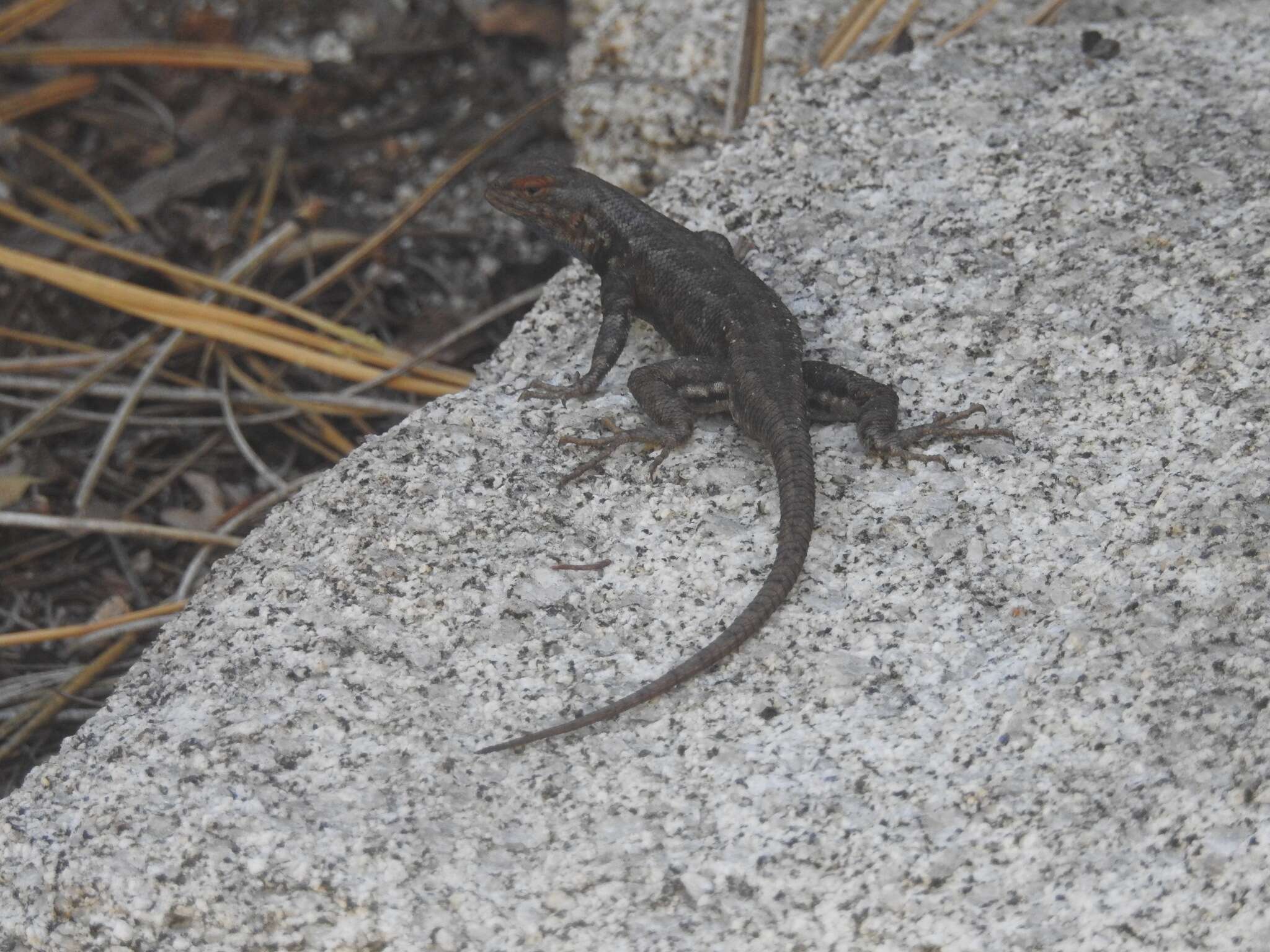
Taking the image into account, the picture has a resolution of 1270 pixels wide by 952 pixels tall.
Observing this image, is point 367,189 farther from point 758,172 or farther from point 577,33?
point 758,172

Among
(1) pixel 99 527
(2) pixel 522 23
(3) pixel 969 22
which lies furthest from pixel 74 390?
(3) pixel 969 22

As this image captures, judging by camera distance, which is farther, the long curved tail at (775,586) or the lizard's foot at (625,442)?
the lizard's foot at (625,442)

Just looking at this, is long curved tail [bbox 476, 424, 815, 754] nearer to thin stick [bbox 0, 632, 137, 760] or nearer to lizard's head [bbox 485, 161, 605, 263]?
lizard's head [bbox 485, 161, 605, 263]

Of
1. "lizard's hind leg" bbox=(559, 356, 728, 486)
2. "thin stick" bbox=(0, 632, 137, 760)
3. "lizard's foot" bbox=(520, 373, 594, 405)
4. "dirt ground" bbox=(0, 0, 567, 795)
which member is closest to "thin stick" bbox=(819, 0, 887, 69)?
"dirt ground" bbox=(0, 0, 567, 795)

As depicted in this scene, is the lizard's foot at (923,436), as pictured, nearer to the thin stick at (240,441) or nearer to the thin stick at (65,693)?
the thin stick at (240,441)

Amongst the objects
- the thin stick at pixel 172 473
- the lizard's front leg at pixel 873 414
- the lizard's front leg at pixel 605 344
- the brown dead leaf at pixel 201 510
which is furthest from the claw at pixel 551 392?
the thin stick at pixel 172 473
